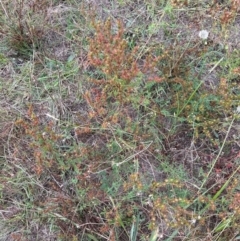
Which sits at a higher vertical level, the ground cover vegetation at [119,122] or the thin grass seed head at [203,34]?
the thin grass seed head at [203,34]

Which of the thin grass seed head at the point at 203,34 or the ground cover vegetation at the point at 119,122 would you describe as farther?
the thin grass seed head at the point at 203,34

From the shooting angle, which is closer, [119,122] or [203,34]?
[119,122]

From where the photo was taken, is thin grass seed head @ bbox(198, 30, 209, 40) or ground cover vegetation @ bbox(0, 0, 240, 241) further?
thin grass seed head @ bbox(198, 30, 209, 40)

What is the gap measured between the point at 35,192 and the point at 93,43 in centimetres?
69

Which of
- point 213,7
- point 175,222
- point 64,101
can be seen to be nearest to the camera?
point 175,222

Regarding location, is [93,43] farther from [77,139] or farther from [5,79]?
[5,79]

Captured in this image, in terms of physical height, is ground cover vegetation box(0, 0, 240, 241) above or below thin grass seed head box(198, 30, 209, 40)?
below

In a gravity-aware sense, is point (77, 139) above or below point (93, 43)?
below

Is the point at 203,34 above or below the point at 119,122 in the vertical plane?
above

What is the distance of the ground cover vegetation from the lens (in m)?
1.76

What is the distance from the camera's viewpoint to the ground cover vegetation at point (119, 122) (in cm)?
176

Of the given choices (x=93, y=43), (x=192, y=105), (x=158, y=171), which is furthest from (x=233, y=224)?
(x=93, y=43)

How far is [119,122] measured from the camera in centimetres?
194

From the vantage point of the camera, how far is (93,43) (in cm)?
168
